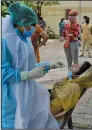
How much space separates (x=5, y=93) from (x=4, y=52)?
1.34 feet

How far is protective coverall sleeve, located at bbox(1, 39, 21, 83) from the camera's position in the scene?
3271 mm

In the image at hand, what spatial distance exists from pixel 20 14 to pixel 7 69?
547 mm

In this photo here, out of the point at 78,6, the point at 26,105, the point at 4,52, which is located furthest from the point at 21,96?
the point at 78,6

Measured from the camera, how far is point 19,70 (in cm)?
335

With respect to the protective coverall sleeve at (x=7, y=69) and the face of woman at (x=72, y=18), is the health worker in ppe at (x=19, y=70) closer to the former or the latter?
the protective coverall sleeve at (x=7, y=69)

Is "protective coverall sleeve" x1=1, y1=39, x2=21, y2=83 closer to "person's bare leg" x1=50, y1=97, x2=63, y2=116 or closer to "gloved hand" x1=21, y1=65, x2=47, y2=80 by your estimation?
"gloved hand" x1=21, y1=65, x2=47, y2=80

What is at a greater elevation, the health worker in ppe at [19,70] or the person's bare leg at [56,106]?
the health worker in ppe at [19,70]

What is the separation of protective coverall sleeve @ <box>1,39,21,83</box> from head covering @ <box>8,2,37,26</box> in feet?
0.79

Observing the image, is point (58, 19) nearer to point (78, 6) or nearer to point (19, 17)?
point (78, 6)

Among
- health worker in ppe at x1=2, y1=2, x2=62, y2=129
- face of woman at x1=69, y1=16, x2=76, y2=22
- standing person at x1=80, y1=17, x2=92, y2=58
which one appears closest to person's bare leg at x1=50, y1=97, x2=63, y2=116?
health worker in ppe at x1=2, y1=2, x2=62, y2=129

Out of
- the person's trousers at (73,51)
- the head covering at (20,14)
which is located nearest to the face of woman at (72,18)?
the person's trousers at (73,51)

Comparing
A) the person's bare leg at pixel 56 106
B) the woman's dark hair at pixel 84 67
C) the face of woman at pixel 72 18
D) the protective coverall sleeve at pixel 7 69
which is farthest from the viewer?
the face of woman at pixel 72 18

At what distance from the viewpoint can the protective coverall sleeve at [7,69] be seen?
10.7 feet

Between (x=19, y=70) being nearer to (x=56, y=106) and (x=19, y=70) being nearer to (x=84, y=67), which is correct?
(x=56, y=106)
